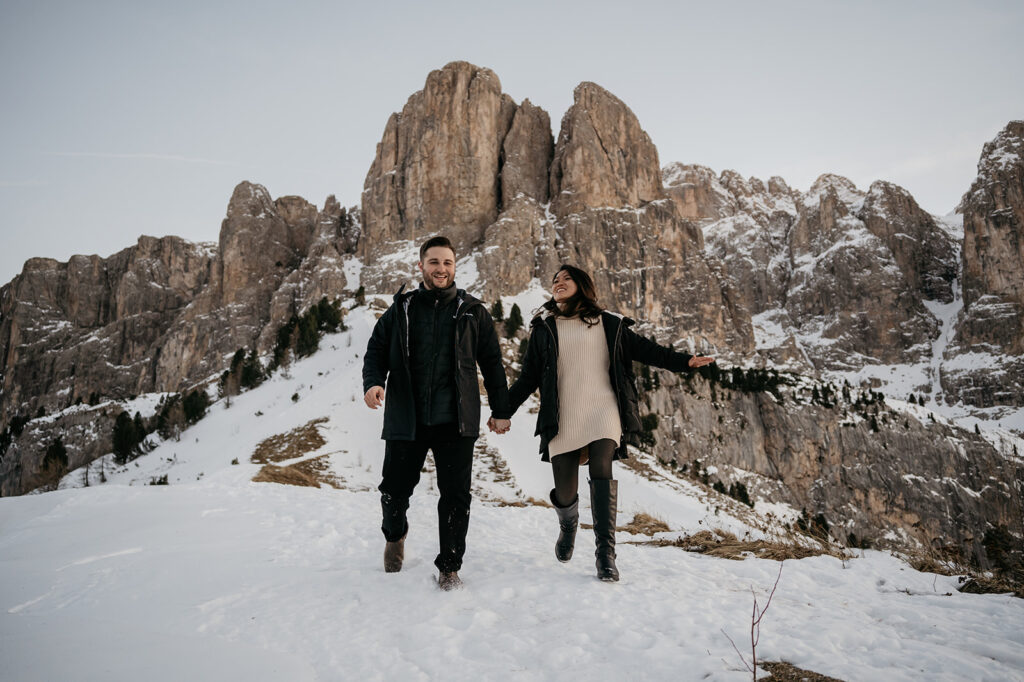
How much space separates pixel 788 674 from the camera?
198 cm

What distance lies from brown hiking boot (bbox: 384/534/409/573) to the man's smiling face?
6.09 ft

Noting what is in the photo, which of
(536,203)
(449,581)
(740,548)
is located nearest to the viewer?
(449,581)

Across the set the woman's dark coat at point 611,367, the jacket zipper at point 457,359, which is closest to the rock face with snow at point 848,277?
the woman's dark coat at point 611,367

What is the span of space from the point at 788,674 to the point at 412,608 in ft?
6.11

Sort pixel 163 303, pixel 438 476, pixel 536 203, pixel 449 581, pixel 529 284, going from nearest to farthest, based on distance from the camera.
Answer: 1. pixel 449 581
2. pixel 438 476
3. pixel 529 284
4. pixel 536 203
5. pixel 163 303

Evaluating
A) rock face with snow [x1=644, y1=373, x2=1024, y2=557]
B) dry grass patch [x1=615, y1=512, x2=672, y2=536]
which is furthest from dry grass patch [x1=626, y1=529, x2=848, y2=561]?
rock face with snow [x1=644, y1=373, x2=1024, y2=557]

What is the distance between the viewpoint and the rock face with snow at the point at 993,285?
4695 inches

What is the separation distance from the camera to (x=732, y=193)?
19525 cm

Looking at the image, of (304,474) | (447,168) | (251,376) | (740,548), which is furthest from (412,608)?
(447,168)

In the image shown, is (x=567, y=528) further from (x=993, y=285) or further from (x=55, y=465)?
(x=993, y=285)

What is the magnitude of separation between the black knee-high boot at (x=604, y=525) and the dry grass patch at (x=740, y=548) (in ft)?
4.68

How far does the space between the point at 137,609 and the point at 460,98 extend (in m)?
84.3

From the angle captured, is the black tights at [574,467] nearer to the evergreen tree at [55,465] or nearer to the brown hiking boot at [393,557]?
the brown hiking boot at [393,557]

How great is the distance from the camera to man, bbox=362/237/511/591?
3.55m
